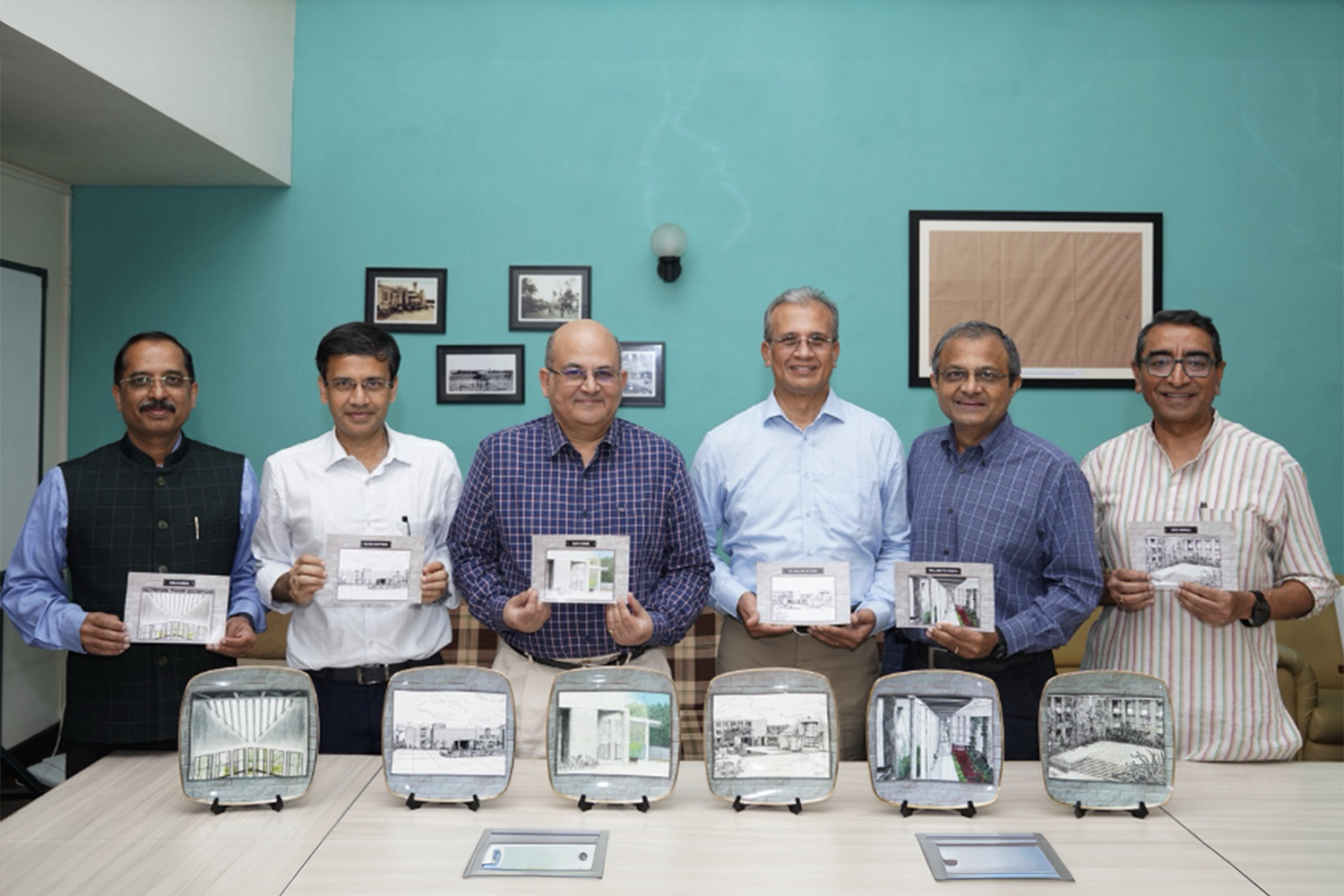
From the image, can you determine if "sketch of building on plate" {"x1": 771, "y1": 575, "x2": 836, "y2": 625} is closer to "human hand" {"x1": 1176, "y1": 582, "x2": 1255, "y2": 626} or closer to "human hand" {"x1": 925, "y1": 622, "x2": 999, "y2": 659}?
"human hand" {"x1": 925, "y1": 622, "x2": 999, "y2": 659}

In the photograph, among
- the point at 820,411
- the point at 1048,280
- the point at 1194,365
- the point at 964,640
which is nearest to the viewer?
the point at 964,640

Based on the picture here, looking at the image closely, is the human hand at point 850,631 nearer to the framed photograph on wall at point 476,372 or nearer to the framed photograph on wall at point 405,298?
the framed photograph on wall at point 476,372

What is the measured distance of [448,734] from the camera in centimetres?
197

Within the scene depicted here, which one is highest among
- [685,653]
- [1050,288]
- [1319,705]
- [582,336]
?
[1050,288]

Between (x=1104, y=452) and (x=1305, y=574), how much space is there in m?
0.54

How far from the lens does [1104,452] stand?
2588 mm

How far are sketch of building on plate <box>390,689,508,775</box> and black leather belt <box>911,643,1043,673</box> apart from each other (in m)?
1.10

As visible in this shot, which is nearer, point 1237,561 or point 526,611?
point 526,611

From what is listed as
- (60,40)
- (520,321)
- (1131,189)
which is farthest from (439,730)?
(1131,189)

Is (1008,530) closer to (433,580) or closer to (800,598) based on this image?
(800,598)

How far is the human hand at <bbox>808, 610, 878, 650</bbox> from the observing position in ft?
8.18

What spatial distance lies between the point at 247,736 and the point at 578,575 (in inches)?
29.2

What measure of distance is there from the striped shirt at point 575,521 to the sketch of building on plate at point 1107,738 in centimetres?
84

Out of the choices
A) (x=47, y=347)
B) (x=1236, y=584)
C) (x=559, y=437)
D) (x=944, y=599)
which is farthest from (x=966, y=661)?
(x=47, y=347)
